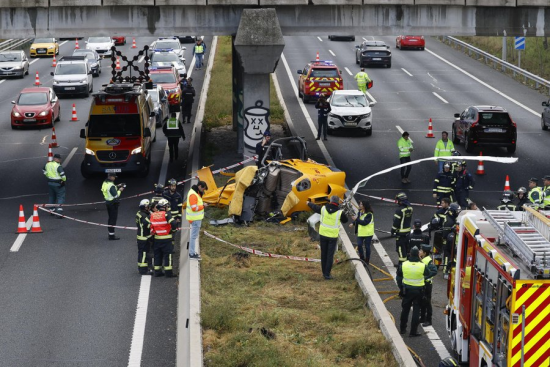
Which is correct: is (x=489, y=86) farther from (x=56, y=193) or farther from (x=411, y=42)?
(x=56, y=193)

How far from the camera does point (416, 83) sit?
5188 centimetres

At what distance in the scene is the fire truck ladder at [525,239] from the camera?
11648 millimetres

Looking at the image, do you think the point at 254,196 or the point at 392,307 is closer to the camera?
the point at 392,307

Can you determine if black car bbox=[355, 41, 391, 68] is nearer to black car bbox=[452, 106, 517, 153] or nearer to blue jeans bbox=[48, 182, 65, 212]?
black car bbox=[452, 106, 517, 153]

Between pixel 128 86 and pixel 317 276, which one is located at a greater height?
pixel 128 86

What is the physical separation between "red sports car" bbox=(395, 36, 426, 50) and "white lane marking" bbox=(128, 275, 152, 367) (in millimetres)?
46010

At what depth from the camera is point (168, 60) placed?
52781mm

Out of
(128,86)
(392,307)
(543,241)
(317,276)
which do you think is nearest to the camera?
(543,241)

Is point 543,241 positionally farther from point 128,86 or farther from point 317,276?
point 128,86

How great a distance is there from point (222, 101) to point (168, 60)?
8.91 meters

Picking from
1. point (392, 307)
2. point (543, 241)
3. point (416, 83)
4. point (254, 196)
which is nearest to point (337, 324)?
point (392, 307)

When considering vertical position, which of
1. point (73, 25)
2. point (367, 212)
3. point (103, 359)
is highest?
point (73, 25)

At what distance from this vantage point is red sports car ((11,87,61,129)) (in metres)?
39.5

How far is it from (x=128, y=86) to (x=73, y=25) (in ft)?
13.0
